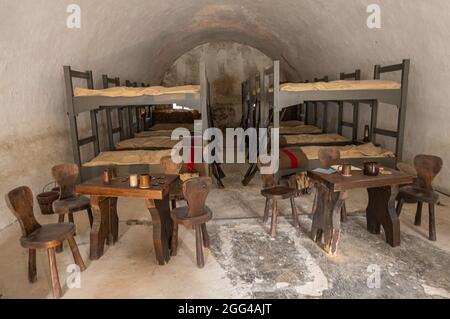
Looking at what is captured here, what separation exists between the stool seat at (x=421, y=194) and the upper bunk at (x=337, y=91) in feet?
6.39

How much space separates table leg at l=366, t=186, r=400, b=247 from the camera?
12.1 ft

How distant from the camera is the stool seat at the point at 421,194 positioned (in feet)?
12.5

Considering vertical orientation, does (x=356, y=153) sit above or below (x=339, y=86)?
below

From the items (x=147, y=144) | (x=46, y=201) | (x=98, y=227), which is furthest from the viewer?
(x=147, y=144)

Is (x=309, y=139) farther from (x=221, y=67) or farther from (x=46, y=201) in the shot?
(x=221, y=67)

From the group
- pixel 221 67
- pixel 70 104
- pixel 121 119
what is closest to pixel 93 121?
pixel 70 104

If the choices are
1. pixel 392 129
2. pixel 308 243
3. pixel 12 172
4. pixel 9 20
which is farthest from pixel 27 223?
pixel 392 129

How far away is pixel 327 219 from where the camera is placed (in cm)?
369

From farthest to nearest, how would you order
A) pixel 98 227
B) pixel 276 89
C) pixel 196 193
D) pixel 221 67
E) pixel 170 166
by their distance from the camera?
pixel 221 67 → pixel 276 89 → pixel 170 166 → pixel 98 227 → pixel 196 193

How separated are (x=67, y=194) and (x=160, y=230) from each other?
1413 millimetres

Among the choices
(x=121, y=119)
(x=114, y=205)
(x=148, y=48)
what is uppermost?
(x=148, y=48)

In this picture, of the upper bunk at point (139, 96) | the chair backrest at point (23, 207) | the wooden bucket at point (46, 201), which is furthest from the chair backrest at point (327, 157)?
the wooden bucket at point (46, 201)
